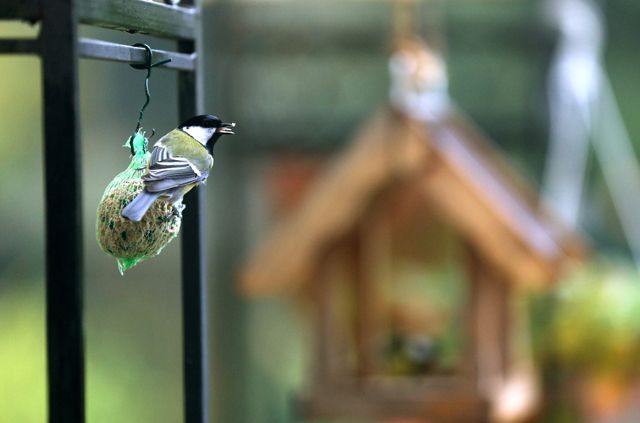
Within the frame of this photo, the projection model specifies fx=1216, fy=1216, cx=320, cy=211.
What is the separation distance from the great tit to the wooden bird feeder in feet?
4.03

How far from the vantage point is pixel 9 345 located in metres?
3.23

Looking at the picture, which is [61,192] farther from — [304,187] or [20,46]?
[304,187]

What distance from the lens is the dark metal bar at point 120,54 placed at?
82 centimetres

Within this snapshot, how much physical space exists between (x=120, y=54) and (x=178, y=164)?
0.09 m

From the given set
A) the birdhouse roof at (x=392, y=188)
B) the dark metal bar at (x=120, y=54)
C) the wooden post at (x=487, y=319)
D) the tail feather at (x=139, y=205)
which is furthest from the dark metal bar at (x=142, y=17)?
the wooden post at (x=487, y=319)

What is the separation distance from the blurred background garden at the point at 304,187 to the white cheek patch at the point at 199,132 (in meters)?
1.47

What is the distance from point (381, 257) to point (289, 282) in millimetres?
178

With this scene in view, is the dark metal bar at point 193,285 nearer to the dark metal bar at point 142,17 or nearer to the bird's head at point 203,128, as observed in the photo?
the dark metal bar at point 142,17

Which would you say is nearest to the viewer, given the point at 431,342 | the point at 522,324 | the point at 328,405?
the point at 328,405

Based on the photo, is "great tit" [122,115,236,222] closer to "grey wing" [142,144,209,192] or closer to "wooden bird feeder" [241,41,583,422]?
"grey wing" [142,144,209,192]

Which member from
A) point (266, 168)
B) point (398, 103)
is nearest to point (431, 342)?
point (398, 103)

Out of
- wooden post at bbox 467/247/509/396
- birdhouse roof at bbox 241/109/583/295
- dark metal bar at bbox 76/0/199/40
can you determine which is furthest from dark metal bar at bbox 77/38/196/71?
wooden post at bbox 467/247/509/396

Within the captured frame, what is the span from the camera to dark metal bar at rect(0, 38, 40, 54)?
781 millimetres

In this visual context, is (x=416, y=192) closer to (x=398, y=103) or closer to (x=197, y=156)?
(x=398, y=103)
